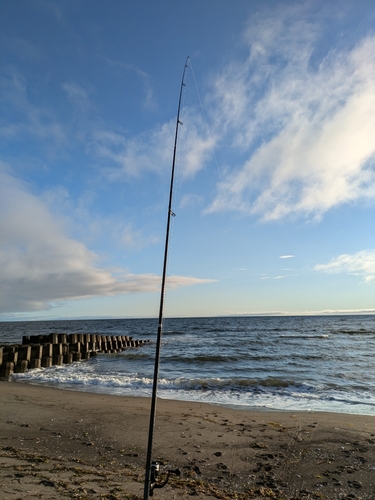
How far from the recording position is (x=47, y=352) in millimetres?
16938

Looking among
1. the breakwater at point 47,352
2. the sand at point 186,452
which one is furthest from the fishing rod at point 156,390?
the breakwater at point 47,352

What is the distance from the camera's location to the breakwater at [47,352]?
555 inches

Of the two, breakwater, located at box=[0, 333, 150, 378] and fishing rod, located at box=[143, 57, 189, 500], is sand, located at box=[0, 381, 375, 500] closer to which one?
fishing rod, located at box=[143, 57, 189, 500]

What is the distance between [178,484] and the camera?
3879mm

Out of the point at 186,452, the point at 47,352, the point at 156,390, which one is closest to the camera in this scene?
the point at 156,390

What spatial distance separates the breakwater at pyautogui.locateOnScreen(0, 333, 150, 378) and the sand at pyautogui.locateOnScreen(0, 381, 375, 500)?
21.7 feet

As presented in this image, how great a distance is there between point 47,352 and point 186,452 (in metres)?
13.8

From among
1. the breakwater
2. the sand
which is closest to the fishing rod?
the sand

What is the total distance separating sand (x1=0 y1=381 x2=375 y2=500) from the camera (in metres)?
3.76

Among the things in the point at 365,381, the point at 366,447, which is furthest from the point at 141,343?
the point at 366,447

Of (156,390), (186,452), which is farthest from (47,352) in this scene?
(156,390)

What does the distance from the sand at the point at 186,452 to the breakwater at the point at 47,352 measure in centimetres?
661

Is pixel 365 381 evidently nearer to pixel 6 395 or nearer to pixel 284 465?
pixel 284 465

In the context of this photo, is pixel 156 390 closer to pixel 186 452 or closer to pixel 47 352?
pixel 186 452
